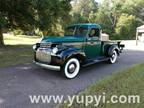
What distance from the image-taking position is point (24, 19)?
587 inches

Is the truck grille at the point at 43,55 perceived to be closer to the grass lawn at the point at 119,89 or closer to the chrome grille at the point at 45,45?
the chrome grille at the point at 45,45

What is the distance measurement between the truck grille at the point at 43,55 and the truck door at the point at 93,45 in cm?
156

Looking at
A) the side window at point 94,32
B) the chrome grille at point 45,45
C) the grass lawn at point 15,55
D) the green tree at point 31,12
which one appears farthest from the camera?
the green tree at point 31,12

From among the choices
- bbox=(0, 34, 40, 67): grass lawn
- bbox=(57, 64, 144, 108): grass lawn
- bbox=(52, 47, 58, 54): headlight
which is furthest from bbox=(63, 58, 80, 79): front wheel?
bbox=(0, 34, 40, 67): grass lawn

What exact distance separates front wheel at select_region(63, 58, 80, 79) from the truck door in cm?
86

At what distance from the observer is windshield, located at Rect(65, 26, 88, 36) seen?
7.51 metres

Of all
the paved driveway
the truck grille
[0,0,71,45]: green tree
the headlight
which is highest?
[0,0,71,45]: green tree

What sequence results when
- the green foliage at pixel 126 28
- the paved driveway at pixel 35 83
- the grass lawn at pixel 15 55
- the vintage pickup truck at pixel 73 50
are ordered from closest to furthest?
the paved driveway at pixel 35 83 < the vintage pickup truck at pixel 73 50 < the grass lawn at pixel 15 55 < the green foliage at pixel 126 28

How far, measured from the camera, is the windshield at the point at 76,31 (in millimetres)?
7508

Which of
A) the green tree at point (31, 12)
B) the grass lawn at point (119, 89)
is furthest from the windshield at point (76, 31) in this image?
the green tree at point (31, 12)

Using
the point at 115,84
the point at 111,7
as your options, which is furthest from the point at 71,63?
the point at 111,7

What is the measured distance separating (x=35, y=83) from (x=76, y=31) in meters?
2.90

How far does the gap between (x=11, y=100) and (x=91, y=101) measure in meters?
1.92

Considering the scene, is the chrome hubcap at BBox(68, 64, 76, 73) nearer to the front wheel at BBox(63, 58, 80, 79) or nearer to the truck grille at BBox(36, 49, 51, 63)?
the front wheel at BBox(63, 58, 80, 79)
